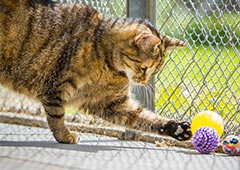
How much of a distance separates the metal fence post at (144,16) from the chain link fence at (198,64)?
121 millimetres

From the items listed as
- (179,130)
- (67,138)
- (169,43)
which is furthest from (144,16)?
(67,138)

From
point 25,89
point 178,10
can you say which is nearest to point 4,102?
point 25,89

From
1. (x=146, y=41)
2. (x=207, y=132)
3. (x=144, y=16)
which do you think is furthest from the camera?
(x=144, y=16)

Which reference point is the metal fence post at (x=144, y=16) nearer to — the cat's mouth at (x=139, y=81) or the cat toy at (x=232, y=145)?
the cat's mouth at (x=139, y=81)

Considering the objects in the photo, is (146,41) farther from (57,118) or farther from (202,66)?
(57,118)

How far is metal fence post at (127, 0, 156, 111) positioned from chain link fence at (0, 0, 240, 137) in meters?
0.12

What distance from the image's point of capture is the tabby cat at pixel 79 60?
3252 mm

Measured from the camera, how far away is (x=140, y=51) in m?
3.24

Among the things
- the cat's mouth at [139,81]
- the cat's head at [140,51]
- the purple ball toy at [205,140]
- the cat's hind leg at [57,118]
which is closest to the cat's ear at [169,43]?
the cat's head at [140,51]

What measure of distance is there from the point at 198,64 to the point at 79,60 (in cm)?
80

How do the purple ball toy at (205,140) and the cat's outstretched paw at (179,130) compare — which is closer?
the purple ball toy at (205,140)

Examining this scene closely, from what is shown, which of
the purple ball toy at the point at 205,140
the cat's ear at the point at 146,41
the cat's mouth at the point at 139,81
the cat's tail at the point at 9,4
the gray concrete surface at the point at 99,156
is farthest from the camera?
the cat's tail at the point at 9,4

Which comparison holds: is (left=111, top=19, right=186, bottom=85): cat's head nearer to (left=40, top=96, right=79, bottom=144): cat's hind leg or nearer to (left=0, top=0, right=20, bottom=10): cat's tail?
(left=40, top=96, right=79, bottom=144): cat's hind leg

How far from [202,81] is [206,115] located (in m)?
0.54
